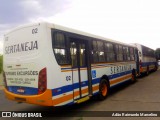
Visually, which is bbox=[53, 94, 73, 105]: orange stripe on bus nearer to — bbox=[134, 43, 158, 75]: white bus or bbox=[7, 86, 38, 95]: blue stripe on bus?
bbox=[7, 86, 38, 95]: blue stripe on bus

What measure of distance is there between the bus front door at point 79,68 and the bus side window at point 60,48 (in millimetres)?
521

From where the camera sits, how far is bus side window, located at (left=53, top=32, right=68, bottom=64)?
21.8ft

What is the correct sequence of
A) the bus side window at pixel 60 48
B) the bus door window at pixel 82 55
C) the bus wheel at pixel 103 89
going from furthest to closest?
1. the bus wheel at pixel 103 89
2. the bus door window at pixel 82 55
3. the bus side window at pixel 60 48

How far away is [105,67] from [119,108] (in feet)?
9.00

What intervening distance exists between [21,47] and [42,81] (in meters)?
1.48

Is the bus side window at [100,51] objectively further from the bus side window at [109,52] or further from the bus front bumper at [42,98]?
the bus front bumper at [42,98]

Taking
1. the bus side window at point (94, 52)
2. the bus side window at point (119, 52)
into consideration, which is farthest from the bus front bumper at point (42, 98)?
the bus side window at point (119, 52)

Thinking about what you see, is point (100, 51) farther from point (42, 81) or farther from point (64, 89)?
point (42, 81)

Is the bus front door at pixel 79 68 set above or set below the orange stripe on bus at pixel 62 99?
above

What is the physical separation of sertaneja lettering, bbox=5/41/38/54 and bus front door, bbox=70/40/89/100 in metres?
1.53

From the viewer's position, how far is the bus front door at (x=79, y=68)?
7.51 m

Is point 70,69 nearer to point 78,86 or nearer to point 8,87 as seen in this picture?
point 78,86

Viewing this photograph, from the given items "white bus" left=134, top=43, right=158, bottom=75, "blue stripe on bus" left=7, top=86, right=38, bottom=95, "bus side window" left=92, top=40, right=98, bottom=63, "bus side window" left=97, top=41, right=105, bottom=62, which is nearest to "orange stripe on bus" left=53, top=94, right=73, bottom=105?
"blue stripe on bus" left=7, top=86, right=38, bottom=95

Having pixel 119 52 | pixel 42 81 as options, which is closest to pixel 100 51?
pixel 119 52
